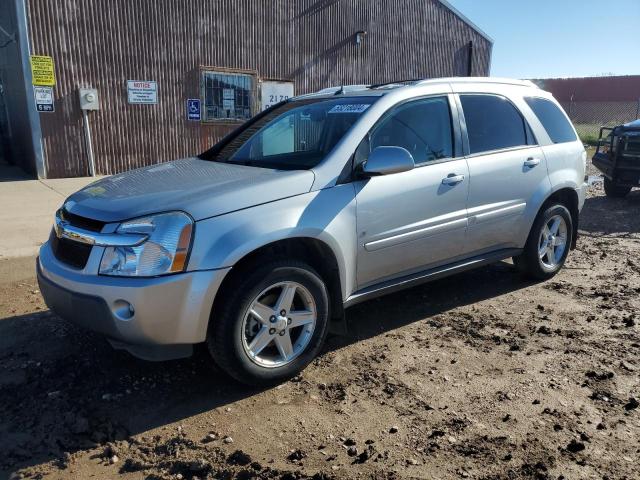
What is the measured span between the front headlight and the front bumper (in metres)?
0.05

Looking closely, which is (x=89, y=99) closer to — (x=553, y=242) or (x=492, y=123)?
(x=492, y=123)

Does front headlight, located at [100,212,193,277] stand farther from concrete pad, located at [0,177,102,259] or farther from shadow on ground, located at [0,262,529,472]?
concrete pad, located at [0,177,102,259]

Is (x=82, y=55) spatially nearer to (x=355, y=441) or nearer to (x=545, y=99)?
(x=545, y=99)

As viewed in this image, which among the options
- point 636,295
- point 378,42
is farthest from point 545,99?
point 378,42

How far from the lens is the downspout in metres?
10.8

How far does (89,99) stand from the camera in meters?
11.8

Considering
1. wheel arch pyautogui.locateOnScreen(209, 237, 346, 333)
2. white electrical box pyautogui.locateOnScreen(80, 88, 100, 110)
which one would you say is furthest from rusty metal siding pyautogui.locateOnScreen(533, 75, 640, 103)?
wheel arch pyautogui.locateOnScreen(209, 237, 346, 333)

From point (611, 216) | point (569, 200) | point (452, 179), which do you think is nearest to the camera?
point (452, 179)

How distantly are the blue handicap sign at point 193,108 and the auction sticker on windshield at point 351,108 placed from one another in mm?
10151

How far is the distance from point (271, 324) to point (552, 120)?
3564 millimetres

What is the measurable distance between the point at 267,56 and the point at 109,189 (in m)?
11.9

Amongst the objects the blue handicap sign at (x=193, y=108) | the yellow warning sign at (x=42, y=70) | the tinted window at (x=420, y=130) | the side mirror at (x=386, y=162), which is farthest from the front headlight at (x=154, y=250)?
the blue handicap sign at (x=193, y=108)

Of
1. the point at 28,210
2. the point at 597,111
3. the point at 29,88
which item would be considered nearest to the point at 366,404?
the point at 28,210

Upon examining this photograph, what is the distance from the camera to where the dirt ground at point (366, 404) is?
2631mm
